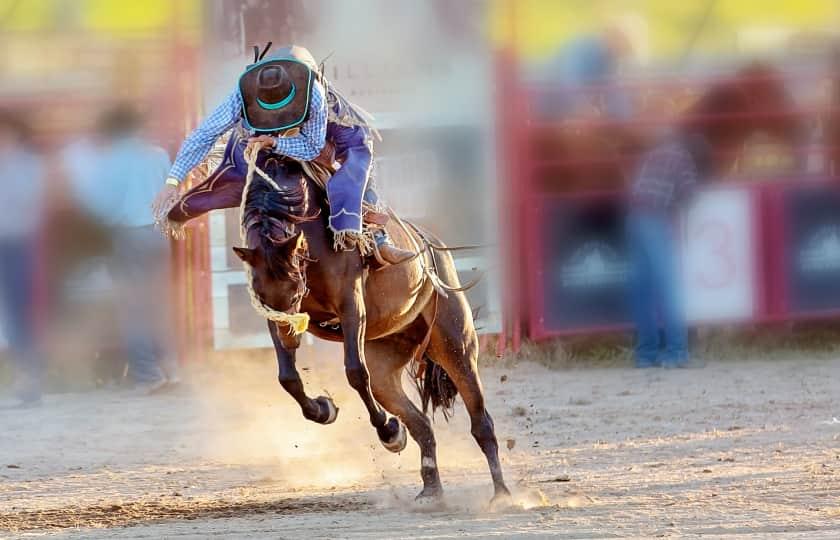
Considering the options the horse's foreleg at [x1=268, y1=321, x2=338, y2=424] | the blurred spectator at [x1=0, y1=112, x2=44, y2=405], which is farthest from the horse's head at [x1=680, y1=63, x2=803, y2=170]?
the horse's foreleg at [x1=268, y1=321, x2=338, y2=424]

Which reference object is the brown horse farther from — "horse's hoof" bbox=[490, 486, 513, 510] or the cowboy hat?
the cowboy hat

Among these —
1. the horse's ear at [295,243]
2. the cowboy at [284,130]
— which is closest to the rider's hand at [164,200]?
the cowboy at [284,130]

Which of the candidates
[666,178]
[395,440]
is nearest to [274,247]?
[395,440]

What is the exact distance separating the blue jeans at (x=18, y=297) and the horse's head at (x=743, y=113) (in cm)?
487

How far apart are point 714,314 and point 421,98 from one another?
107 inches

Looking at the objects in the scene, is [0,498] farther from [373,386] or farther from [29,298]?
[29,298]

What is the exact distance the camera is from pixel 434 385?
299 inches

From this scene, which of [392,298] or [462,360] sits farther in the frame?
[462,360]

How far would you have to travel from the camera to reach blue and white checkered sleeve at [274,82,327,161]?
639 centimetres

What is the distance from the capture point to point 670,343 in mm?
11094

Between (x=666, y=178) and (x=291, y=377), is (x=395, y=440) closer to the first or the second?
(x=291, y=377)

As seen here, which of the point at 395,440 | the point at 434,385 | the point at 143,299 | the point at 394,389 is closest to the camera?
the point at 395,440

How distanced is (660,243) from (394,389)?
13.6 ft

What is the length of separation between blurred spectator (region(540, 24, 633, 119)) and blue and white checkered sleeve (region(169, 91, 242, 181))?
5.04 m
